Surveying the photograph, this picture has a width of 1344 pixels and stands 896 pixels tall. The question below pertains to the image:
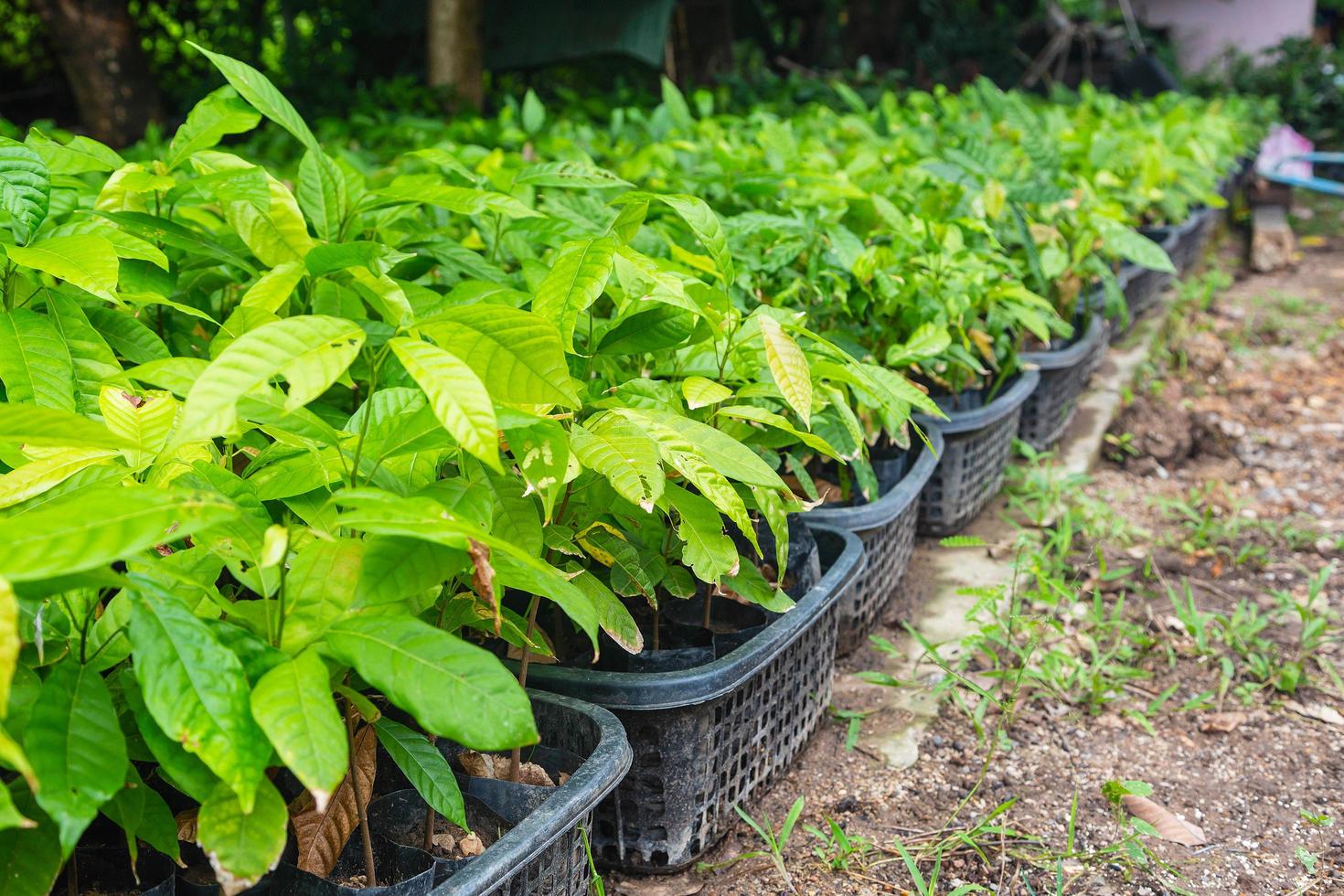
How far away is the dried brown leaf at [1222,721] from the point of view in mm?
2213

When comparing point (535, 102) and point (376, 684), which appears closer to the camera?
point (376, 684)

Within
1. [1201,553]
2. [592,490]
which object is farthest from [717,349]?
[1201,553]

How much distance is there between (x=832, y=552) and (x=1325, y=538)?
1.83 metres

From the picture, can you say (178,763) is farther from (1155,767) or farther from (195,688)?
(1155,767)

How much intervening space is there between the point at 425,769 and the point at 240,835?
28cm

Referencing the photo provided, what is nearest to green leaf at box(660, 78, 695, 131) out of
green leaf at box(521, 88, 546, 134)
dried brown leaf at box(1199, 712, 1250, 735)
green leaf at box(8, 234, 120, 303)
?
green leaf at box(521, 88, 546, 134)

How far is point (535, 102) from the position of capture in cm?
367

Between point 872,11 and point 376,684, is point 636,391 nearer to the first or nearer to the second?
point 376,684

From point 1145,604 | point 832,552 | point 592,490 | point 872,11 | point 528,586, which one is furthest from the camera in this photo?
point 872,11

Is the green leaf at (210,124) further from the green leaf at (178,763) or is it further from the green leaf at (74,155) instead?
the green leaf at (178,763)

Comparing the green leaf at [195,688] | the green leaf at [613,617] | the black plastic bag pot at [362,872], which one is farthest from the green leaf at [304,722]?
the green leaf at [613,617]

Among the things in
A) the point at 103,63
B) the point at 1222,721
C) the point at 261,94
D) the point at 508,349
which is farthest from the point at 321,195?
the point at 103,63

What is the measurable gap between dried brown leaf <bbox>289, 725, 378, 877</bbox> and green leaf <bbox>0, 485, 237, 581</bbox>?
1.46 feet

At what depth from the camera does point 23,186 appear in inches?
56.2
